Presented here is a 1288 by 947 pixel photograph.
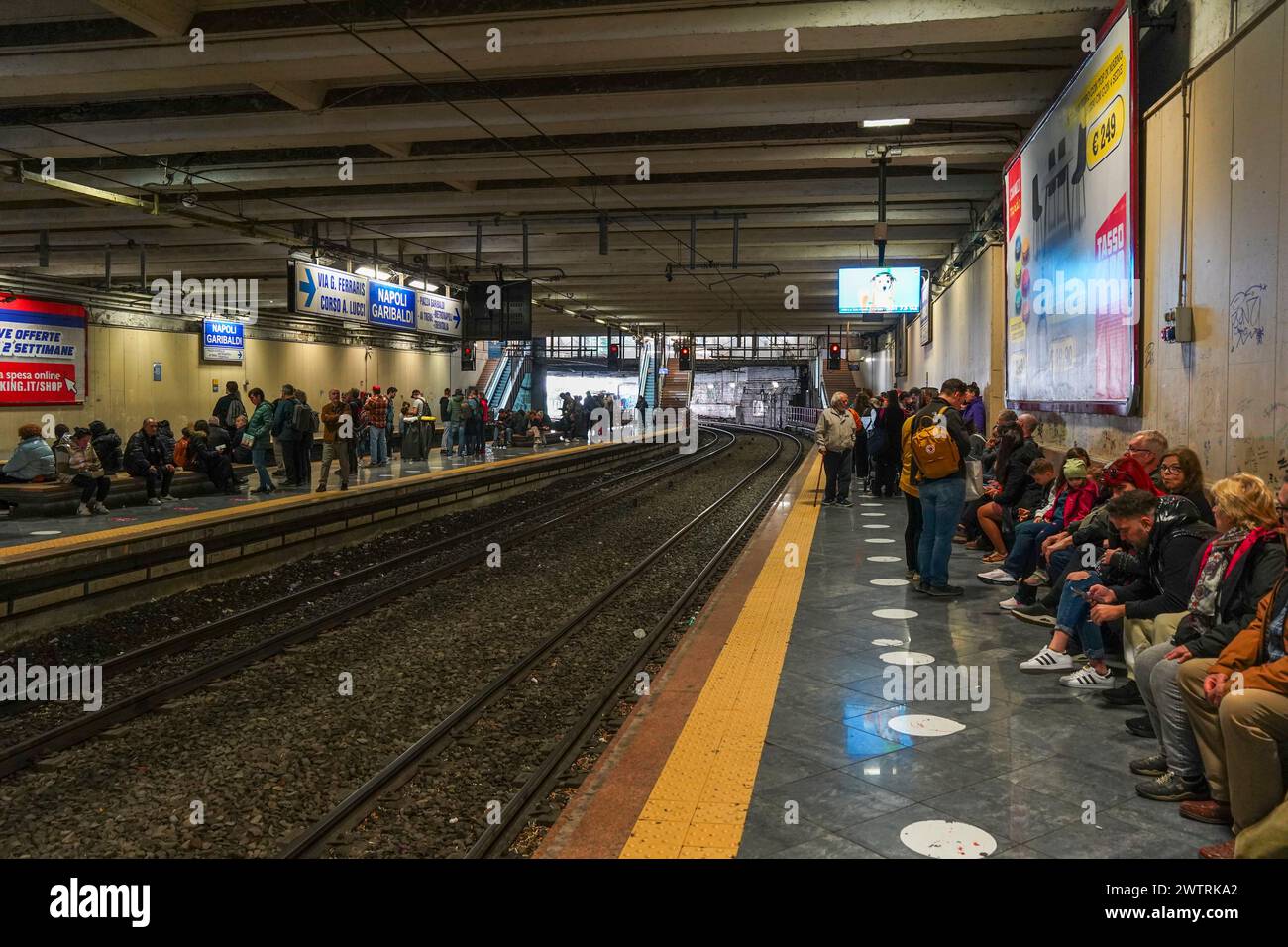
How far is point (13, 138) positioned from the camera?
37.0 ft

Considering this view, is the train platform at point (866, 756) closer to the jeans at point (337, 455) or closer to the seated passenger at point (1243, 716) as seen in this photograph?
Result: the seated passenger at point (1243, 716)

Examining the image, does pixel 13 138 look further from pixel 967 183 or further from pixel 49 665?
pixel 967 183

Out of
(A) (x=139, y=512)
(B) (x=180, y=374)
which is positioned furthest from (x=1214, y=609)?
(B) (x=180, y=374)

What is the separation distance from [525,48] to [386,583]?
5186 mm

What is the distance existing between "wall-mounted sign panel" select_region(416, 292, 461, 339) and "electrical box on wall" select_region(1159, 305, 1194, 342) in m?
13.2

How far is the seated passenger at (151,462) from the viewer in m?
12.3

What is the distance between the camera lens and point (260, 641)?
7.04m

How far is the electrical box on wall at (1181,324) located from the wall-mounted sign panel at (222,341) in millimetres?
21447

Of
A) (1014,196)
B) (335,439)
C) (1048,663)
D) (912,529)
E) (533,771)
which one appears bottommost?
(533,771)

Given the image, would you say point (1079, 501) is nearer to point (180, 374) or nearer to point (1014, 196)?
point (1014, 196)

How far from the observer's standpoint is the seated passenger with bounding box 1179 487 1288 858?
301cm

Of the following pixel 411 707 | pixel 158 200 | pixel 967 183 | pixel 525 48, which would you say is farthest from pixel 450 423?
pixel 411 707

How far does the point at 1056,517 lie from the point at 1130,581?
1.74 metres
